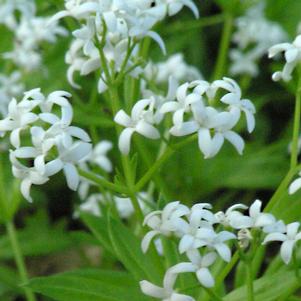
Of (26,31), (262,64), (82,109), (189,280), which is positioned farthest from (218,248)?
(262,64)

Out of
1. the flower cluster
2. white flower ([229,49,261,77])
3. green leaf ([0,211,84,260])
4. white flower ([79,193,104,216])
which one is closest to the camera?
white flower ([79,193,104,216])

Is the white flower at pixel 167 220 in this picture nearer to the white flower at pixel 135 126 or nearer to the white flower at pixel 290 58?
the white flower at pixel 135 126

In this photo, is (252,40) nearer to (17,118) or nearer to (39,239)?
(39,239)

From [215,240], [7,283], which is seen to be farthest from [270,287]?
[7,283]

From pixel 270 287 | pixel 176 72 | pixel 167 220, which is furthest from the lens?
pixel 176 72

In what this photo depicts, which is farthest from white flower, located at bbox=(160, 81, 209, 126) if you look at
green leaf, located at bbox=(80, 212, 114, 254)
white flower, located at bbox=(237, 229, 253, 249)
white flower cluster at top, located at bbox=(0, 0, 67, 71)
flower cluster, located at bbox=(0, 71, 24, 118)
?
white flower cluster at top, located at bbox=(0, 0, 67, 71)

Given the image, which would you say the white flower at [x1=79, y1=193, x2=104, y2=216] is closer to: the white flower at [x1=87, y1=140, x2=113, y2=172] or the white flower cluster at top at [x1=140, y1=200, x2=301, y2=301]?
the white flower at [x1=87, y1=140, x2=113, y2=172]
